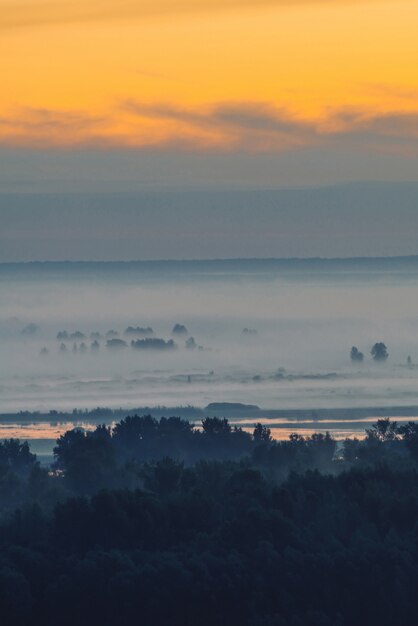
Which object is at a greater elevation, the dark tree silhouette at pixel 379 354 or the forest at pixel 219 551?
the dark tree silhouette at pixel 379 354

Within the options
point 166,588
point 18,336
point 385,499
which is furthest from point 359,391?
point 18,336

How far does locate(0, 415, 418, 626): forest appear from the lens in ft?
113

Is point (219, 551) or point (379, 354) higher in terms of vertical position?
point (379, 354)

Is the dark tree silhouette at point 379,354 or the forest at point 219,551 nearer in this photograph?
the forest at point 219,551

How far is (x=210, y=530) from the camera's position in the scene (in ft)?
127

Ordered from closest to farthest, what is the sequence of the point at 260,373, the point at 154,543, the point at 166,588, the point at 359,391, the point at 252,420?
the point at 166,588 < the point at 154,543 < the point at 252,420 < the point at 359,391 < the point at 260,373

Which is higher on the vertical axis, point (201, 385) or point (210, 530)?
point (201, 385)

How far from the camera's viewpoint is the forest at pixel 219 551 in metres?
34.5

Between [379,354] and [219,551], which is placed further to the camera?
[379,354]

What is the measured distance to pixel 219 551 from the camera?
3681 centimetres

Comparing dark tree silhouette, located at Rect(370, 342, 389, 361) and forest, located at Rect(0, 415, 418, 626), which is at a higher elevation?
dark tree silhouette, located at Rect(370, 342, 389, 361)

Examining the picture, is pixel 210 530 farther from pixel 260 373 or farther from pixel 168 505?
pixel 260 373

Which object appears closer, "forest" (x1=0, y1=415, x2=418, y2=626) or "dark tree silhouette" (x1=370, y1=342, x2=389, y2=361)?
"forest" (x1=0, y1=415, x2=418, y2=626)

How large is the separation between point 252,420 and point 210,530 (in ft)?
115
